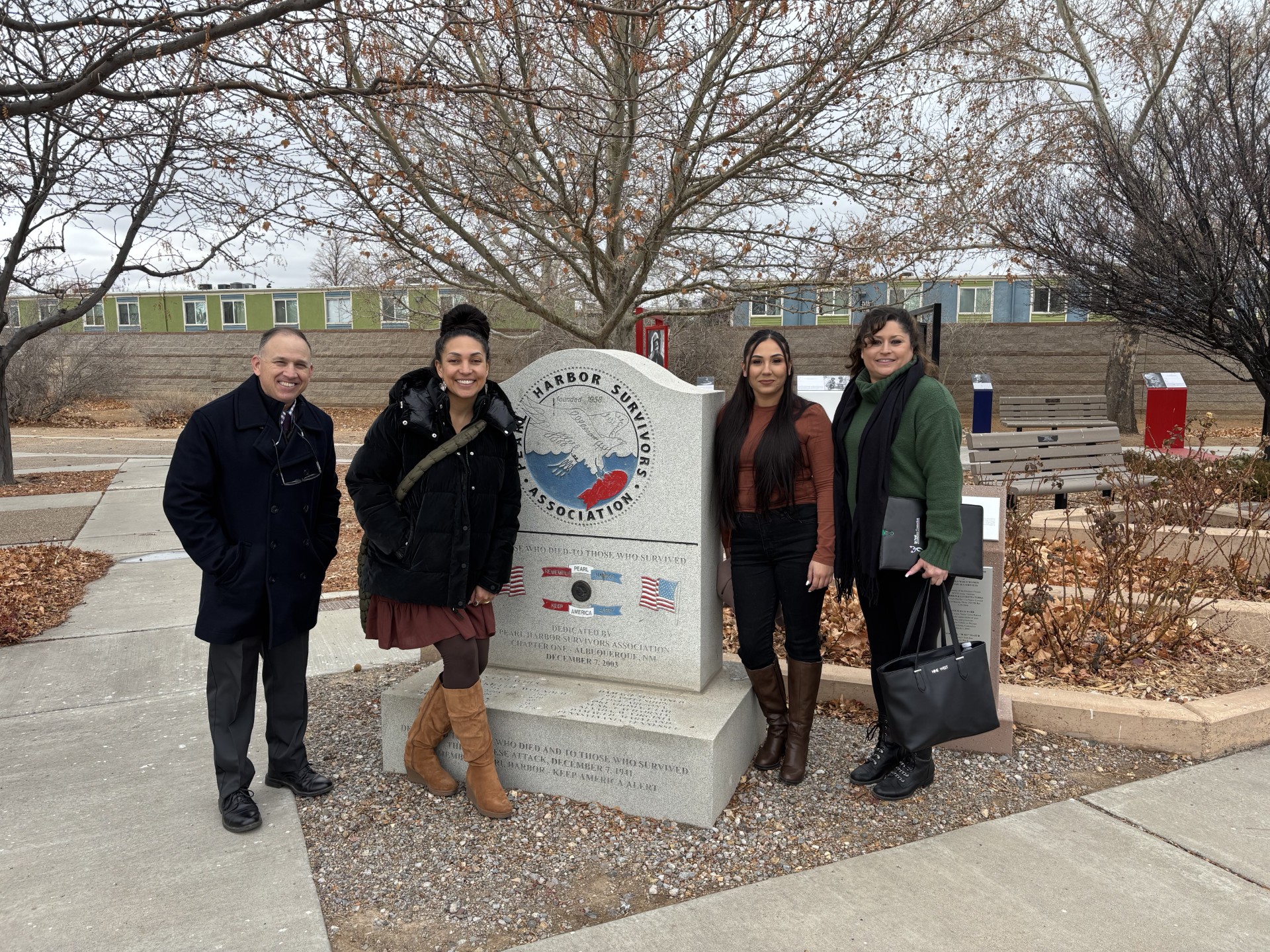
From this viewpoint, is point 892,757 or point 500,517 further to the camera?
point 892,757

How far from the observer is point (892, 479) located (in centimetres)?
320

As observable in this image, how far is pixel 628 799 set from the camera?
10.9 feet

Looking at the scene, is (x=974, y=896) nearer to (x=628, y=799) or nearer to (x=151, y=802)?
(x=628, y=799)

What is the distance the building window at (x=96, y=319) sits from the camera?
41500 millimetres

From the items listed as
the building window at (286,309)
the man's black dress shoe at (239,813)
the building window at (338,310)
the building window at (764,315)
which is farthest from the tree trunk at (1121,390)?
the building window at (286,309)

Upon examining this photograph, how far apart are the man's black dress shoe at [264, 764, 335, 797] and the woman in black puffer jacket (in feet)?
2.08

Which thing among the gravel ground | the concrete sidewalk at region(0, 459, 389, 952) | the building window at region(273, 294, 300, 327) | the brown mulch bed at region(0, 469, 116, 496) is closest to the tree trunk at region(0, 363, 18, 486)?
the brown mulch bed at region(0, 469, 116, 496)

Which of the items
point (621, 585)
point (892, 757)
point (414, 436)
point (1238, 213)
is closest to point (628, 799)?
point (621, 585)

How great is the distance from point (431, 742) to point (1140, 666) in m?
3.59

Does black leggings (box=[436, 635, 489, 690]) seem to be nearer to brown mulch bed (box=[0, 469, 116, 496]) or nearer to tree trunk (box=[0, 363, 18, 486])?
brown mulch bed (box=[0, 469, 116, 496])

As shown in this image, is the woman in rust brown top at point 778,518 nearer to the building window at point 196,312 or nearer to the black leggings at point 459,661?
the black leggings at point 459,661

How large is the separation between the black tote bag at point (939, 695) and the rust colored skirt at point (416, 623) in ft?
4.99

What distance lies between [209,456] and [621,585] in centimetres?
168

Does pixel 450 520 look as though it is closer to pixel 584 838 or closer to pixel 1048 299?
pixel 584 838
